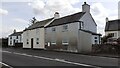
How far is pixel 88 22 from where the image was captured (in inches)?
1543

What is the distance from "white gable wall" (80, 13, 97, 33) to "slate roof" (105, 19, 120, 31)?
19.2 meters

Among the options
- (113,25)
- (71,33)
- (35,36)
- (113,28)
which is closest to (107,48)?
(71,33)

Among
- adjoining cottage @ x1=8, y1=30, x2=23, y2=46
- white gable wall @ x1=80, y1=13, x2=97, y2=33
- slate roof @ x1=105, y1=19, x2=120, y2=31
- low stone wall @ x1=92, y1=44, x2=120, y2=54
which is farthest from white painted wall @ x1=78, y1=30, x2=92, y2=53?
adjoining cottage @ x1=8, y1=30, x2=23, y2=46

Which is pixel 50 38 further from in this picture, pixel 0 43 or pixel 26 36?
pixel 0 43

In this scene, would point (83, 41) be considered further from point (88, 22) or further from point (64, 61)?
point (64, 61)

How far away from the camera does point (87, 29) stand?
128ft

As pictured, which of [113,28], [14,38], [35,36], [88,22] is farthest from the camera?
[14,38]

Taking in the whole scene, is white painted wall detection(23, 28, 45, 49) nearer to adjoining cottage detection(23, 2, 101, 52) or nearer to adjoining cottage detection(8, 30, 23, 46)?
adjoining cottage detection(23, 2, 101, 52)

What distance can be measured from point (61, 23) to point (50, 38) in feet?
17.1

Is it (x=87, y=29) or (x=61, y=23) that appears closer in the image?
(x=87, y=29)

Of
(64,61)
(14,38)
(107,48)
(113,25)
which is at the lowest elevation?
(64,61)

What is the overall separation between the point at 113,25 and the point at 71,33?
26872 mm

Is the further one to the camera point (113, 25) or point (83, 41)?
point (113, 25)

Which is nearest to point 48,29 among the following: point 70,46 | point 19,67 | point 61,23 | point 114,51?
point 61,23
